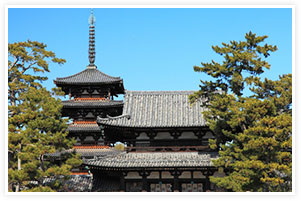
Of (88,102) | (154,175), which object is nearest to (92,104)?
(88,102)

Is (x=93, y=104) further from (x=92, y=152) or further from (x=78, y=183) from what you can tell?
(x=78, y=183)

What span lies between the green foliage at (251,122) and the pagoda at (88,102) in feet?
26.7

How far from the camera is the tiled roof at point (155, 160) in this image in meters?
24.3

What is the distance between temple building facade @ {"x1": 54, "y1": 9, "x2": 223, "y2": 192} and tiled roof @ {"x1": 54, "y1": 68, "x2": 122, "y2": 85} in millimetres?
1111

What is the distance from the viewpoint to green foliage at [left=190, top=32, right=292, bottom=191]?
66.5 ft

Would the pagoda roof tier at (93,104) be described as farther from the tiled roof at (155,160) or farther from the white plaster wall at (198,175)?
the white plaster wall at (198,175)

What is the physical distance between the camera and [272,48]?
2289 cm

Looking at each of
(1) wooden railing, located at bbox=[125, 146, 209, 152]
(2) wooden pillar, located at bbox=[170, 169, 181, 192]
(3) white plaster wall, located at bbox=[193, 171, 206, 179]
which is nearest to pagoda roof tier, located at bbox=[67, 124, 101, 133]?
(1) wooden railing, located at bbox=[125, 146, 209, 152]

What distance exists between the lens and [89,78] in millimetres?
31984

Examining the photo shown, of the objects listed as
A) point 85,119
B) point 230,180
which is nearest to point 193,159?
point 230,180
